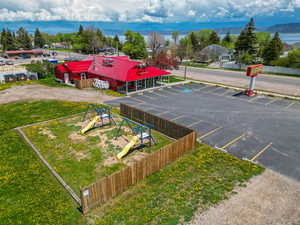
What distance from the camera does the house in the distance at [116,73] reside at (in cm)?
3531

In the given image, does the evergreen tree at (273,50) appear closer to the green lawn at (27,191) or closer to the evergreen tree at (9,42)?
the green lawn at (27,191)

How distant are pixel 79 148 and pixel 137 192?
728 cm

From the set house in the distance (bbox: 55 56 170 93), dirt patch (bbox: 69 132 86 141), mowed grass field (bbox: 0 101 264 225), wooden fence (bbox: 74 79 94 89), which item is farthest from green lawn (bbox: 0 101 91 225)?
house in the distance (bbox: 55 56 170 93)

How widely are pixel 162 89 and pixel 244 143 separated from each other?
20839mm

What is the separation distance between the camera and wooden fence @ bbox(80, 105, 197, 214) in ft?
36.0

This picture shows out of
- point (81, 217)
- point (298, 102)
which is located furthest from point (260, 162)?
point (298, 102)

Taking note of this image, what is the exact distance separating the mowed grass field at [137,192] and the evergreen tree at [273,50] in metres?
54.3

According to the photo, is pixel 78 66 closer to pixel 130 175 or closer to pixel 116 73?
pixel 116 73

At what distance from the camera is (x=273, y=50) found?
→ 58469 mm

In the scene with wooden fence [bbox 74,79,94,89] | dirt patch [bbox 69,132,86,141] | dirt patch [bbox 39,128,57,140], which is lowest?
dirt patch [bbox 39,128,57,140]

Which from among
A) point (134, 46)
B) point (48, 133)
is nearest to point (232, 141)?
point (48, 133)

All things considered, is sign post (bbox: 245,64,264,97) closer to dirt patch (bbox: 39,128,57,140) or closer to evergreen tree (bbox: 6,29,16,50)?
dirt patch (bbox: 39,128,57,140)

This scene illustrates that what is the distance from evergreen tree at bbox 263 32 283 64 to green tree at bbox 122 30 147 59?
1674 inches

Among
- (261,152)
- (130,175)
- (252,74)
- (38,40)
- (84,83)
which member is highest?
(38,40)
